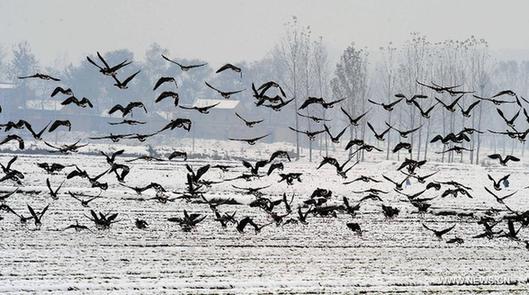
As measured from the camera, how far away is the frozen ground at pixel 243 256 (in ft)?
49.4

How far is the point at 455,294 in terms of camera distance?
14.8 metres

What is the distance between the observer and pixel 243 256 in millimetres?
17906

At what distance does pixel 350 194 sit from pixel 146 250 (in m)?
16.1

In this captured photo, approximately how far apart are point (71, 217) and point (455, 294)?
1326 cm

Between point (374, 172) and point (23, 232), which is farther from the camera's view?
point (374, 172)

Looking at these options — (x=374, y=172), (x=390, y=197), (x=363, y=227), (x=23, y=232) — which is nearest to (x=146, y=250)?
(x=23, y=232)

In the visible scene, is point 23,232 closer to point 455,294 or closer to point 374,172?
point 455,294

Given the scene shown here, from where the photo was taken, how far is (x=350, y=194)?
32781 mm

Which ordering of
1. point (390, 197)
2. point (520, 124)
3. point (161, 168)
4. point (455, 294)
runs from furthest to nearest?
point (520, 124) → point (161, 168) → point (390, 197) → point (455, 294)

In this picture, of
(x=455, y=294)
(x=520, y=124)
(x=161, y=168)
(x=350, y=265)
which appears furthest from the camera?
(x=520, y=124)

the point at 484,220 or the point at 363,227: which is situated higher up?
the point at 484,220

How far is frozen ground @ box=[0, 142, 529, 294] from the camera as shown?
49.4 ft

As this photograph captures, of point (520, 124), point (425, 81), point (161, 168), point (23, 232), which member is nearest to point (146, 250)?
point (23, 232)

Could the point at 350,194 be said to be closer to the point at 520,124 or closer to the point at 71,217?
the point at 71,217
